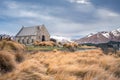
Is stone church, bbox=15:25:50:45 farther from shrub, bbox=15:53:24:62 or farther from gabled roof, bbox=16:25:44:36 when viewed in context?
shrub, bbox=15:53:24:62

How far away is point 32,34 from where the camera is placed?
2948 inches

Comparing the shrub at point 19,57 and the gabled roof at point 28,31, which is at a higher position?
the gabled roof at point 28,31

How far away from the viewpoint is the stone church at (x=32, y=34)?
2916 inches

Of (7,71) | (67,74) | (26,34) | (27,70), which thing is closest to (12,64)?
(7,71)

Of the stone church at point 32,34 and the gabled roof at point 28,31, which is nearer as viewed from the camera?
the stone church at point 32,34

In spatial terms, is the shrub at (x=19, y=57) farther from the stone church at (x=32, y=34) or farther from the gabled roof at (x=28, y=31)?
the gabled roof at (x=28, y=31)

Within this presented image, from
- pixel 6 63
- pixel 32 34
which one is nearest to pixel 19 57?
pixel 6 63

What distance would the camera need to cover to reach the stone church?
74062mm

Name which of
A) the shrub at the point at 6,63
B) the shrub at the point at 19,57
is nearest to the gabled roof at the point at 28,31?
the shrub at the point at 19,57

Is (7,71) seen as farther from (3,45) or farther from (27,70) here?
(3,45)

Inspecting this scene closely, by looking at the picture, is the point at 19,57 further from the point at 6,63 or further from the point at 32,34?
the point at 32,34

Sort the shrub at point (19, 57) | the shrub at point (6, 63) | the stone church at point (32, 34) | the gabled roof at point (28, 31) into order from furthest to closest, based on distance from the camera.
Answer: the gabled roof at point (28, 31) < the stone church at point (32, 34) < the shrub at point (19, 57) < the shrub at point (6, 63)

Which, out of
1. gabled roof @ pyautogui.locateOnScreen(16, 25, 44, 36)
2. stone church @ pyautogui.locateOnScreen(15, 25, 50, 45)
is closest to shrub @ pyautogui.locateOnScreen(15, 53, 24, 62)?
stone church @ pyautogui.locateOnScreen(15, 25, 50, 45)

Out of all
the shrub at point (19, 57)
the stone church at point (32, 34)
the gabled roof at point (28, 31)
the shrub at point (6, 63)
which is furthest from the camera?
the gabled roof at point (28, 31)
